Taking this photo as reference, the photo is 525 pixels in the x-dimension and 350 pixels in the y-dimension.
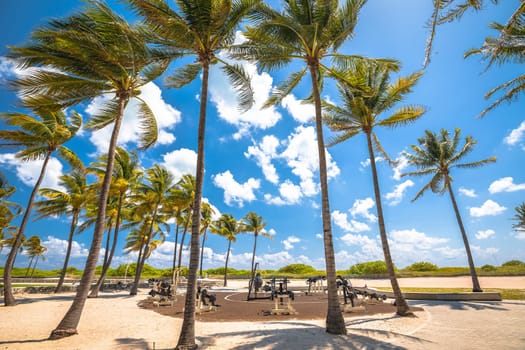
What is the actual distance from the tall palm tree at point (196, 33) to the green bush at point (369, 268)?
127 ft

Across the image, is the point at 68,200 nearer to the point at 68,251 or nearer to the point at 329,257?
the point at 68,251

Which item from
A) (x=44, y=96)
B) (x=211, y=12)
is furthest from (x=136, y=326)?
(x=211, y=12)

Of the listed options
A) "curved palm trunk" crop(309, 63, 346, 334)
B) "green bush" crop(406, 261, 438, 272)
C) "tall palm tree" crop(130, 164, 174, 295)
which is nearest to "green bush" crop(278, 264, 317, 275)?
"green bush" crop(406, 261, 438, 272)

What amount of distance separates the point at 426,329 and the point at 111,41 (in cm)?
1381

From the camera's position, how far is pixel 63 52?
8.52 m

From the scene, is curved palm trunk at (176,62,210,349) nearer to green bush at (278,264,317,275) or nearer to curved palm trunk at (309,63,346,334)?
curved palm trunk at (309,63,346,334)

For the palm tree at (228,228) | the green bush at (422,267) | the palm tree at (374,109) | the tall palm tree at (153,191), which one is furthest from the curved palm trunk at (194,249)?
the green bush at (422,267)

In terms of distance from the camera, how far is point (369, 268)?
1628 inches

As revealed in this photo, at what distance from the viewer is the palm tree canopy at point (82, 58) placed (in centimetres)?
803

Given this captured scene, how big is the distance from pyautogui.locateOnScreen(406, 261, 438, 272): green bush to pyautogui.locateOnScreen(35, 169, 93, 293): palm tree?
149 ft

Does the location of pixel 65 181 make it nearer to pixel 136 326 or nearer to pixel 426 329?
pixel 136 326

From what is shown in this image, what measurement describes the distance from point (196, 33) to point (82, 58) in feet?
12.5

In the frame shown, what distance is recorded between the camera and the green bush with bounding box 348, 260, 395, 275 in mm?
39809

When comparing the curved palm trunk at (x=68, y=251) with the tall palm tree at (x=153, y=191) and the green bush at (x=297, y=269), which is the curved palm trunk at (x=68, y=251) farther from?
the green bush at (x=297, y=269)
